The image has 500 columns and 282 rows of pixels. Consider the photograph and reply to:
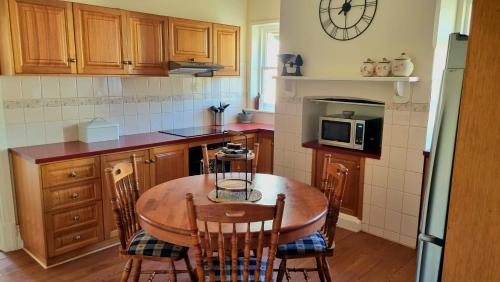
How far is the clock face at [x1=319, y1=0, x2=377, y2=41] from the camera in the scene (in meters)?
3.26

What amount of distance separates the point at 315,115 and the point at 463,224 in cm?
299

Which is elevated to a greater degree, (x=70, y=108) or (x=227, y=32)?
(x=227, y=32)

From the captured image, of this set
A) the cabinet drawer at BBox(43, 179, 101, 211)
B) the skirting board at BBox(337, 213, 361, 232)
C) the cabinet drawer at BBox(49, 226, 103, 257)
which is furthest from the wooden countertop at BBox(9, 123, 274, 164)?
the skirting board at BBox(337, 213, 361, 232)

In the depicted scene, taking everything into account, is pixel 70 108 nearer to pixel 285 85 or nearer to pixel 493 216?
pixel 285 85

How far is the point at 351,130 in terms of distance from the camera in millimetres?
3420

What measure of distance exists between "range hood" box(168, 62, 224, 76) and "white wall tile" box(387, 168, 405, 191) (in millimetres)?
2010

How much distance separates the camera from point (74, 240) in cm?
292

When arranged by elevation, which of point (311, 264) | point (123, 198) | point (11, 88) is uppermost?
point (11, 88)

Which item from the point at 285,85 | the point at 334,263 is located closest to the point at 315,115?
the point at 285,85

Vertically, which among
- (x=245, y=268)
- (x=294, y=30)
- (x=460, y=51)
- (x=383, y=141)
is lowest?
(x=245, y=268)

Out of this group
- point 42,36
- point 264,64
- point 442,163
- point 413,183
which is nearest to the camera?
point 442,163

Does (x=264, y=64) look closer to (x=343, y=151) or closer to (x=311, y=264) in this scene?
(x=343, y=151)

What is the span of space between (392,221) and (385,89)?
1158 mm

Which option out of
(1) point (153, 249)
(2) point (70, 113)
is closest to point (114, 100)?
(2) point (70, 113)
